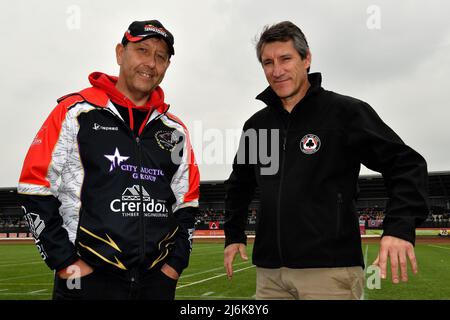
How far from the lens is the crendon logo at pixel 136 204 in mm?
2754

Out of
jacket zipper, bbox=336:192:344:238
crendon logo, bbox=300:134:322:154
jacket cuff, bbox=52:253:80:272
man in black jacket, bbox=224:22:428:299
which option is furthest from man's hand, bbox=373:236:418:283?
jacket cuff, bbox=52:253:80:272

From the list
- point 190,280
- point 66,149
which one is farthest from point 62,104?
point 190,280

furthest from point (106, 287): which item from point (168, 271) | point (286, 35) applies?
point (286, 35)

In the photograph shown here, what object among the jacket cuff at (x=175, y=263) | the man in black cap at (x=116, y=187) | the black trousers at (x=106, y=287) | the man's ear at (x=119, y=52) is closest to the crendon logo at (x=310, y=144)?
the man in black cap at (x=116, y=187)

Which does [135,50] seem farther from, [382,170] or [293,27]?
[382,170]

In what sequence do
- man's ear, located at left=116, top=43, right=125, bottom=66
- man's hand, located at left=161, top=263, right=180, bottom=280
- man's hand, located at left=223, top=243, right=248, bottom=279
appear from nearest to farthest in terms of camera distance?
man's hand, located at left=161, top=263, right=180, bottom=280, man's ear, located at left=116, top=43, right=125, bottom=66, man's hand, located at left=223, top=243, right=248, bottom=279

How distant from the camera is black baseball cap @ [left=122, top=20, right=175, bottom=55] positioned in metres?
3.02

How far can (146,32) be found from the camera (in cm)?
302

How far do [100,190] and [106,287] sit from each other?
2.02ft

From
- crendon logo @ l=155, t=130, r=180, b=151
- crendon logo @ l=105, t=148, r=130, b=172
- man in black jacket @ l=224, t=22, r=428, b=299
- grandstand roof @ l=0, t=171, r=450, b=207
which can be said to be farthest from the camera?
grandstand roof @ l=0, t=171, r=450, b=207

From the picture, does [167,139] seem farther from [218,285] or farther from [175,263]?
[218,285]

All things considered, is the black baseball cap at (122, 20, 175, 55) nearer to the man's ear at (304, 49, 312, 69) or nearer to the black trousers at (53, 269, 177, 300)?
the man's ear at (304, 49, 312, 69)

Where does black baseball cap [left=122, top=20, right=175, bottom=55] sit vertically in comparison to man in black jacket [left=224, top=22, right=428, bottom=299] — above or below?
above

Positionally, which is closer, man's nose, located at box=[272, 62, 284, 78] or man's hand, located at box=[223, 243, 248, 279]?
man's nose, located at box=[272, 62, 284, 78]
